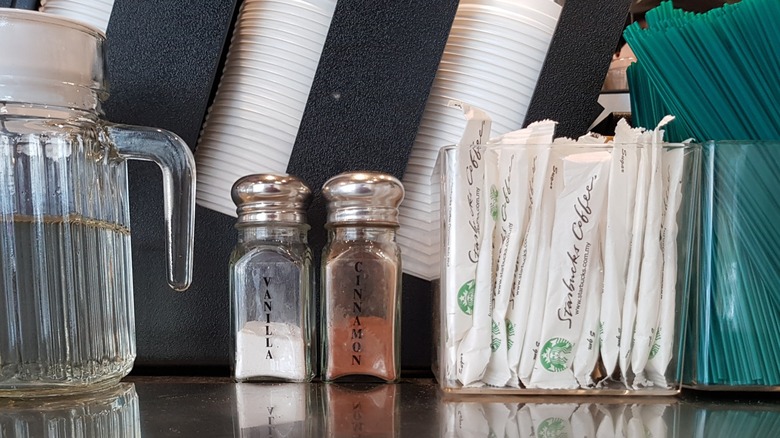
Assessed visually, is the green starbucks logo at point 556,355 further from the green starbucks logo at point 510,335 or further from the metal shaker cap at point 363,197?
the metal shaker cap at point 363,197

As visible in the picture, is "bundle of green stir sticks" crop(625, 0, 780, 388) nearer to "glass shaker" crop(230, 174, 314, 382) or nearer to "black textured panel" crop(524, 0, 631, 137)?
"black textured panel" crop(524, 0, 631, 137)

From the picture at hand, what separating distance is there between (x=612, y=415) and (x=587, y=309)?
0.28ft

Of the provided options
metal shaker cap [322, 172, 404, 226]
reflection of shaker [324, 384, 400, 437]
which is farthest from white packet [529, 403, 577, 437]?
metal shaker cap [322, 172, 404, 226]

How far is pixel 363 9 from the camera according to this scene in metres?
0.67

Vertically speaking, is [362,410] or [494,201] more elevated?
[494,201]

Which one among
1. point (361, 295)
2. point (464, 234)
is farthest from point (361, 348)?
point (464, 234)

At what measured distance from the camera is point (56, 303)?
534 millimetres

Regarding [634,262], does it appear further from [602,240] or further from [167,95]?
[167,95]

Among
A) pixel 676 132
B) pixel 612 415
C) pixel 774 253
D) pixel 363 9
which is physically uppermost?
pixel 363 9

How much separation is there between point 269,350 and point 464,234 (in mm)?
214

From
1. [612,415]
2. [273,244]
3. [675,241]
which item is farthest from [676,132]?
[273,244]

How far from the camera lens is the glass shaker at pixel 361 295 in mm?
607

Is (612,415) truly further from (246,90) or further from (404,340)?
(246,90)

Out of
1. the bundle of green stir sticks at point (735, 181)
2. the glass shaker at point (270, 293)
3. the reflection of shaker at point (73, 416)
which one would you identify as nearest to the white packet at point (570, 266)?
the bundle of green stir sticks at point (735, 181)
